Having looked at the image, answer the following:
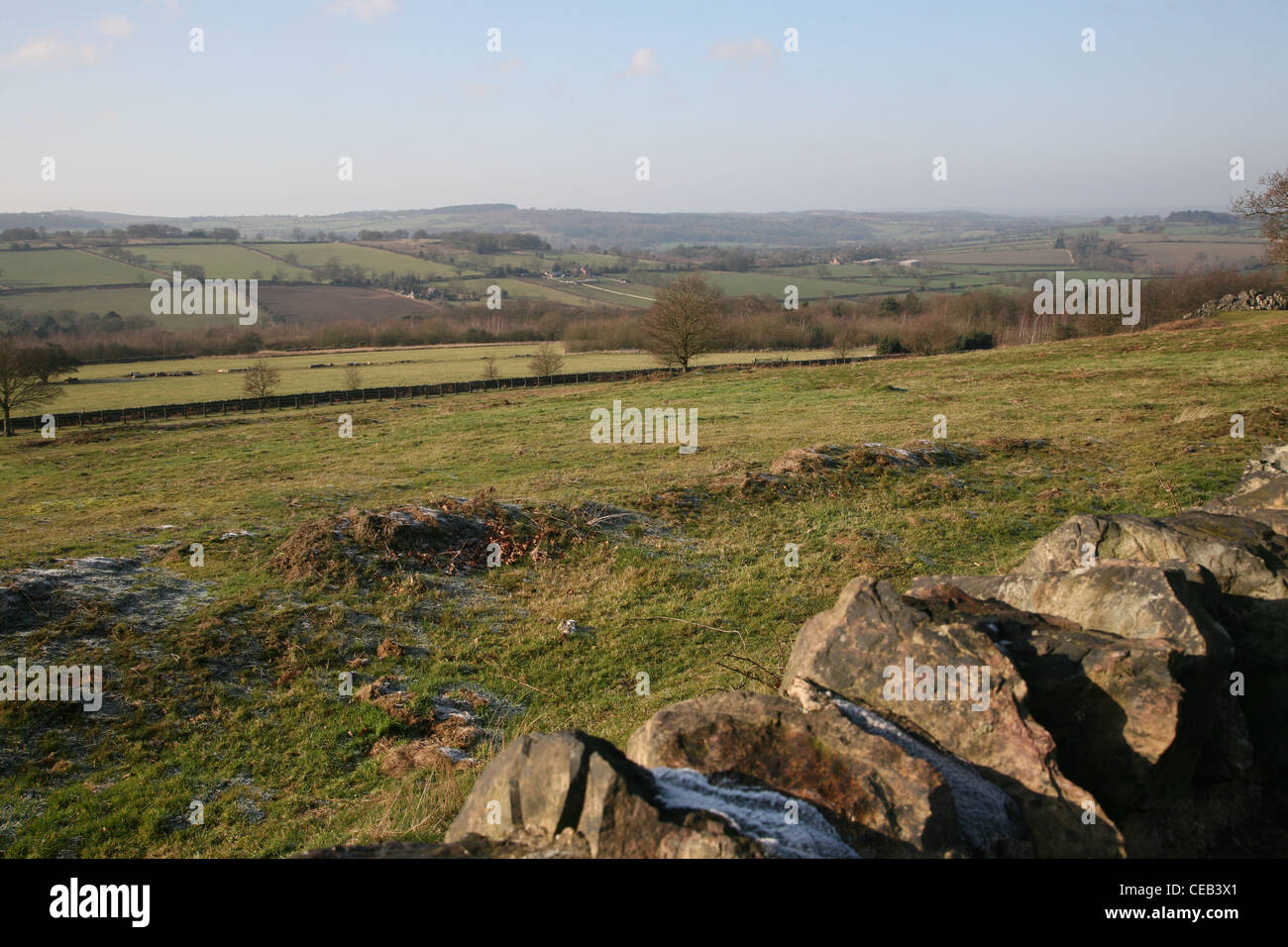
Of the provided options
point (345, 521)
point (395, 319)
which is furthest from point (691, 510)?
point (395, 319)

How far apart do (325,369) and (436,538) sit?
67767 mm

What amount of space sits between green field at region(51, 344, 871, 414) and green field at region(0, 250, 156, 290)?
54073 millimetres

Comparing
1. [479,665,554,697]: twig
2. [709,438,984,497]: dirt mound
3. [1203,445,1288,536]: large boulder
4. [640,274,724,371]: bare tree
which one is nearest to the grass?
[479,665,554,697]: twig

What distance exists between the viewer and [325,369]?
76625mm

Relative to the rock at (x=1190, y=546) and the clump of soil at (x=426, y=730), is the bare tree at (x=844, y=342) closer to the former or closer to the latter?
the rock at (x=1190, y=546)

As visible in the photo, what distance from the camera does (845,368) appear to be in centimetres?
5009

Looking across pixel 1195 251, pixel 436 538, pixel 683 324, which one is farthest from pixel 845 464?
pixel 1195 251

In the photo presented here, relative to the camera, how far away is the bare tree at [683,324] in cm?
5850

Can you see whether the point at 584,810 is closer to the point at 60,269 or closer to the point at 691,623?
the point at 691,623

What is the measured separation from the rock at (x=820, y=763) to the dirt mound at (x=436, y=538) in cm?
1045

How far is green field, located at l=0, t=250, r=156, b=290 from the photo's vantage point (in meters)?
121

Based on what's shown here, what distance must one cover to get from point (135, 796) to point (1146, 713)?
368 inches

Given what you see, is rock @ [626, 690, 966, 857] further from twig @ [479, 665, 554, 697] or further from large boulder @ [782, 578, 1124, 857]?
twig @ [479, 665, 554, 697]

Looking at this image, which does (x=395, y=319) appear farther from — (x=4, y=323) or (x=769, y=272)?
(x=769, y=272)
